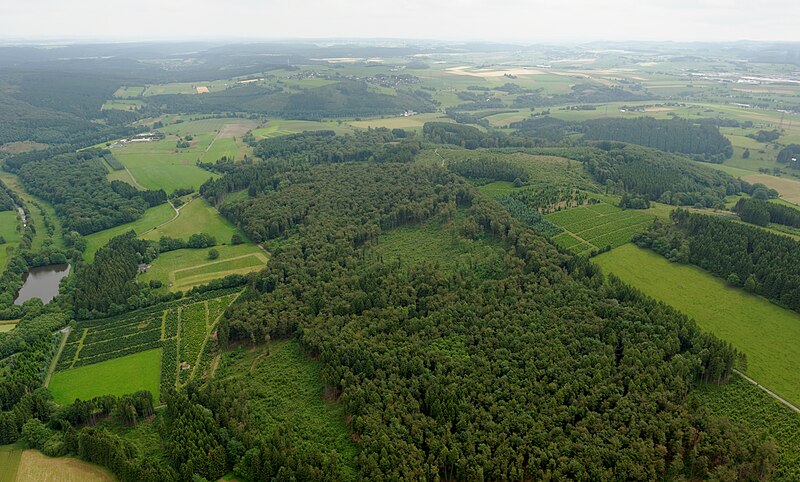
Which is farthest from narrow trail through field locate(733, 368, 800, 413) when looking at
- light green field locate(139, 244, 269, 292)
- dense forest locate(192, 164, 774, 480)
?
light green field locate(139, 244, 269, 292)

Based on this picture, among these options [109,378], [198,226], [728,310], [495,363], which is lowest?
[109,378]

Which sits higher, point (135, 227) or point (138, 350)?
point (135, 227)

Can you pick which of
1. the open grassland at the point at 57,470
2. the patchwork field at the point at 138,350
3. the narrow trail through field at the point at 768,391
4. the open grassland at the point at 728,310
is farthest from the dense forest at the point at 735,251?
the open grassland at the point at 57,470

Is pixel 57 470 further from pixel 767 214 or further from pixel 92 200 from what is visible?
pixel 767 214

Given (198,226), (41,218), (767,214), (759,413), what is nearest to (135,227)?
(198,226)

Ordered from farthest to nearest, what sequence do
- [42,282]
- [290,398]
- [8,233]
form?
[8,233] < [42,282] < [290,398]

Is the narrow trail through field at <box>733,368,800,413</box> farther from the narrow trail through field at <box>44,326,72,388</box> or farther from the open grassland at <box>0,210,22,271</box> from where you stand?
the open grassland at <box>0,210,22,271</box>

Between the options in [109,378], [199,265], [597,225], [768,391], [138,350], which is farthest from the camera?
[597,225]
